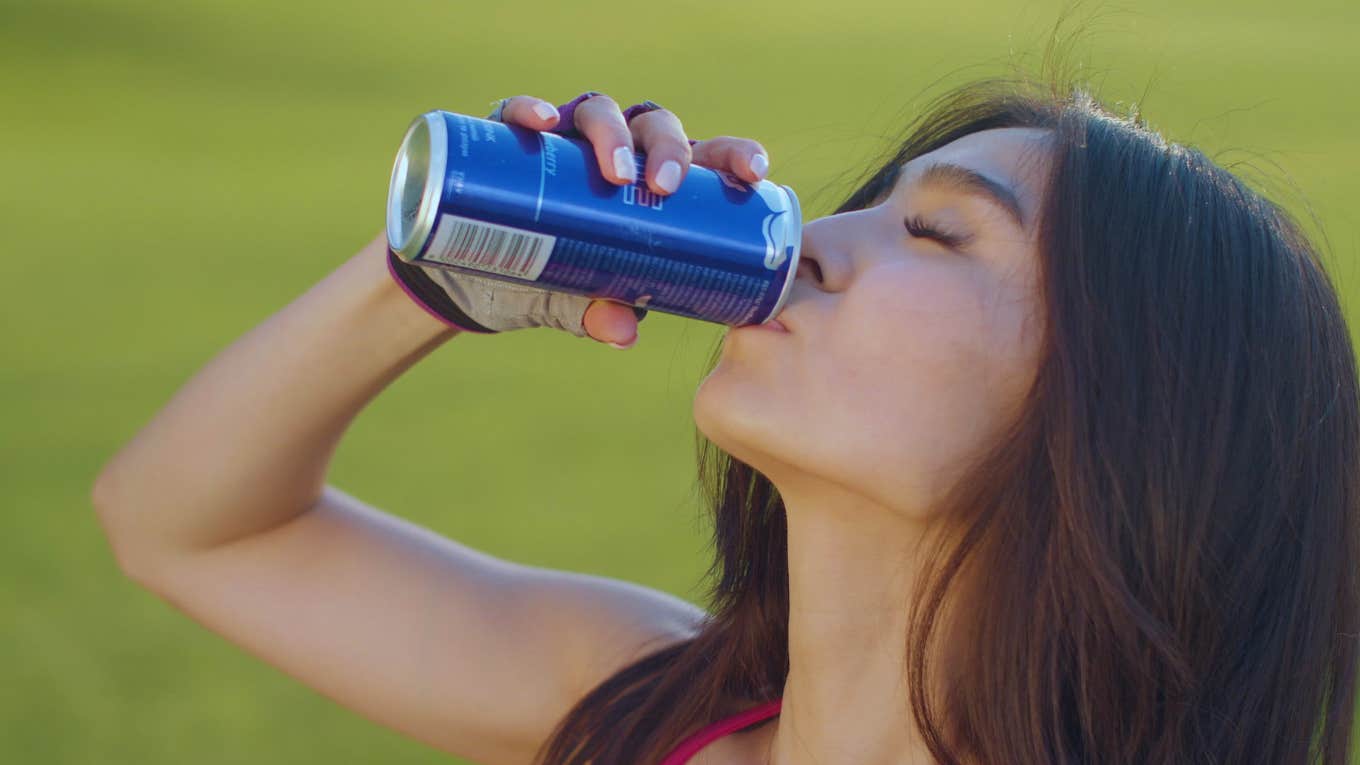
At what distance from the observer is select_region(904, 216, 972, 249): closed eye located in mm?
990

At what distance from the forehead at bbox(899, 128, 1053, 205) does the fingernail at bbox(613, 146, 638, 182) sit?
0.23m

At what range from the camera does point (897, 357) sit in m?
0.94

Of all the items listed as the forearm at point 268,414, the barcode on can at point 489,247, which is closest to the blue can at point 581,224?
the barcode on can at point 489,247

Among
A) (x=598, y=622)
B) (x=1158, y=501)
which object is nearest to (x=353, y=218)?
(x=598, y=622)

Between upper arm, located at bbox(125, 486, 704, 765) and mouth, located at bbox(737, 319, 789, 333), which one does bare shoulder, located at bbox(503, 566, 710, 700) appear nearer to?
upper arm, located at bbox(125, 486, 704, 765)

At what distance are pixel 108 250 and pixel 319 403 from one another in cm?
262

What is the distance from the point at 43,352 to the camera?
3.01m

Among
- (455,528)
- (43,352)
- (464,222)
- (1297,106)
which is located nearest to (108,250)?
(43,352)

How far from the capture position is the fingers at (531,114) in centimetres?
91

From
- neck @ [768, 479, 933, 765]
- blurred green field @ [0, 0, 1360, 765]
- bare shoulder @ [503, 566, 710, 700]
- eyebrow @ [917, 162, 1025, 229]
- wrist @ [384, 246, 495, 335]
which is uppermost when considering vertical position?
eyebrow @ [917, 162, 1025, 229]

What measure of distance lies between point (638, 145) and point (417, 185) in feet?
0.51

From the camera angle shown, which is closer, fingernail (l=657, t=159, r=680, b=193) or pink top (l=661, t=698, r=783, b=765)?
fingernail (l=657, t=159, r=680, b=193)

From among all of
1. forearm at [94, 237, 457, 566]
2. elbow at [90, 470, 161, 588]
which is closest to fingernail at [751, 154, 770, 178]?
forearm at [94, 237, 457, 566]

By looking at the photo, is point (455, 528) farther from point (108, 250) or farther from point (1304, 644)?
point (1304, 644)
